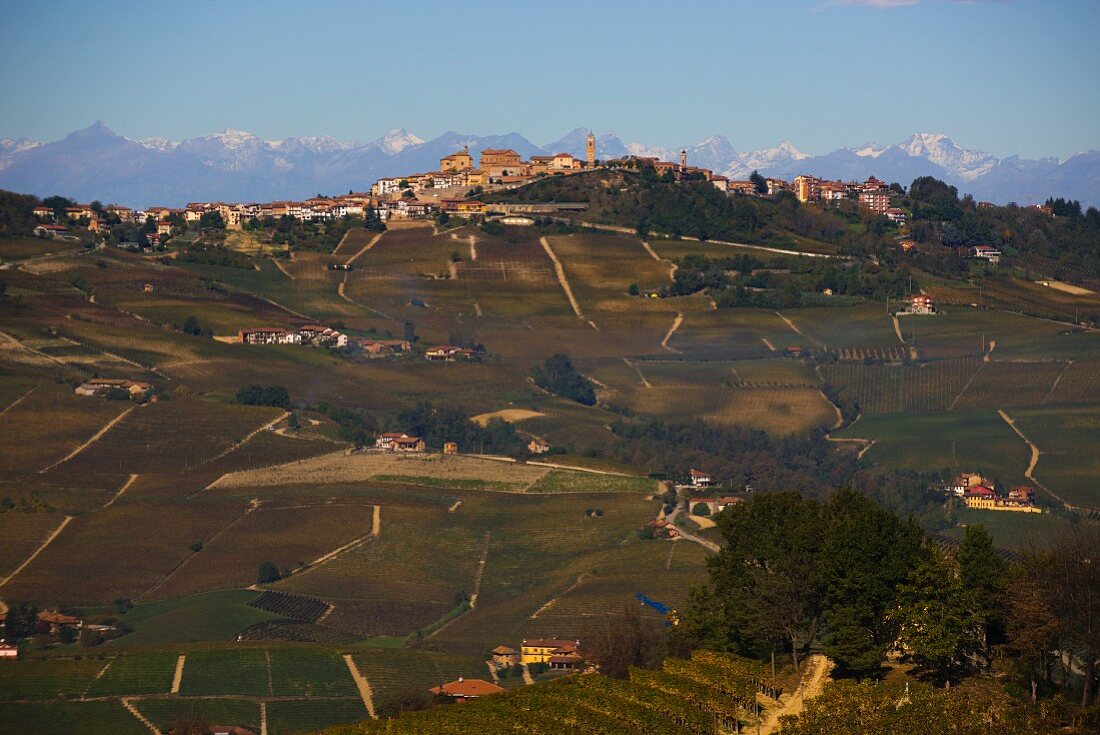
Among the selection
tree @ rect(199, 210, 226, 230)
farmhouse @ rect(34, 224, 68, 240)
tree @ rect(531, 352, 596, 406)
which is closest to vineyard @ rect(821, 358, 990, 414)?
tree @ rect(531, 352, 596, 406)

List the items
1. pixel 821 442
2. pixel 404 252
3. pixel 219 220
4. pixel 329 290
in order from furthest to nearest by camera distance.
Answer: pixel 219 220 → pixel 404 252 → pixel 329 290 → pixel 821 442

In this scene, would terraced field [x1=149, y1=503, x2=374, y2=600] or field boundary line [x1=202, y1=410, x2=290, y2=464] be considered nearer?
terraced field [x1=149, y1=503, x2=374, y2=600]

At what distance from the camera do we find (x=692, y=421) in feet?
→ 378

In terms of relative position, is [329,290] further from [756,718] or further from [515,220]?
[756,718]

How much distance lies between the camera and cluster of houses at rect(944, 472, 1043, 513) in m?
89.8

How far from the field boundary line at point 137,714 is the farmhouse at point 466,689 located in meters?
8.20

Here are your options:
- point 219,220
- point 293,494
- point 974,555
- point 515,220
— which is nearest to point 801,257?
point 515,220

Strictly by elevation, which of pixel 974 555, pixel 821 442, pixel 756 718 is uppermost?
pixel 974 555

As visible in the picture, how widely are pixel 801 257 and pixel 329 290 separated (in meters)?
39.8

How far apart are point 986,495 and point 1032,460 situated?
712 cm

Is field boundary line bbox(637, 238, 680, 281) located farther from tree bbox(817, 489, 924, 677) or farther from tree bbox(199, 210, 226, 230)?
tree bbox(817, 489, 924, 677)

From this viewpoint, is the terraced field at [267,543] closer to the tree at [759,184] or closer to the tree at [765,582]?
the tree at [765,582]

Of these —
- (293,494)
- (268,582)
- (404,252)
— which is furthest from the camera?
Result: (404,252)

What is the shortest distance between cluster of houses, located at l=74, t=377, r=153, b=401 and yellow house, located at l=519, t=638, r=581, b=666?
50.4 meters
